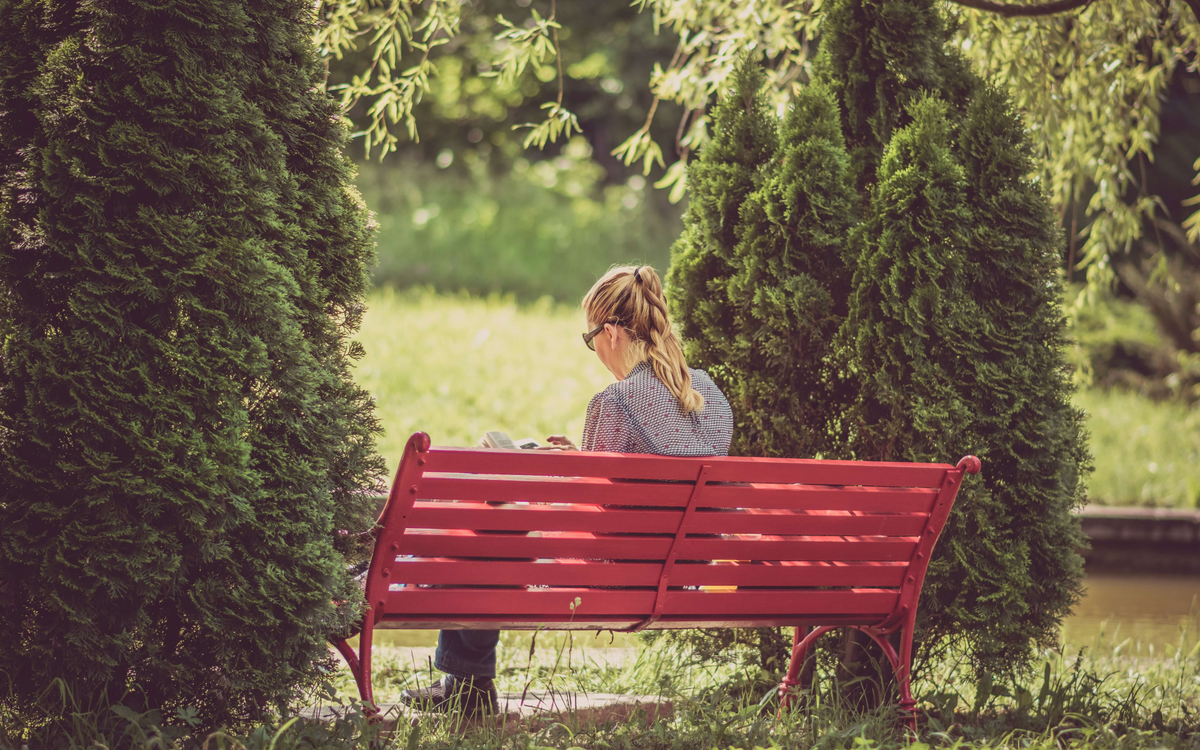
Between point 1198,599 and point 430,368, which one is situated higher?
point 1198,599

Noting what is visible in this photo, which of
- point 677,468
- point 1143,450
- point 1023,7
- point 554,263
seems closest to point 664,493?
point 677,468

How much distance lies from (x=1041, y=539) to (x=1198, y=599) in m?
4.47

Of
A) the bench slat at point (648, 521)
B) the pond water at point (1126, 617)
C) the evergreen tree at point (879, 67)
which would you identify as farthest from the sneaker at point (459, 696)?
the evergreen tree at point (879, 67)

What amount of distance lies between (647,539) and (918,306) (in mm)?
1264

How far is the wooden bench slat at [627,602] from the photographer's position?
2.98 meters

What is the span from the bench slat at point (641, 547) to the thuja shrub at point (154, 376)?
283 mm

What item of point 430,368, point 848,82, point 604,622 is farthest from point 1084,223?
point 604,622

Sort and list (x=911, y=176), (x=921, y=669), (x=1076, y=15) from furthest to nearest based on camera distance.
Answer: (x=1076, y=15) < (x=921, y=669) < (x=911, y=176)

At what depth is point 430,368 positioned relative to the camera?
35.1ft

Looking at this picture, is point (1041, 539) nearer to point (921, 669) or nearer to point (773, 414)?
point (921, 669)

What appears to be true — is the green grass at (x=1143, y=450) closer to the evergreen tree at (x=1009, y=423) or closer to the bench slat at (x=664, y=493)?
the evergreen tree at (x=1009, y=423)

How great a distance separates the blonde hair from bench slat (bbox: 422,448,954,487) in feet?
1.12

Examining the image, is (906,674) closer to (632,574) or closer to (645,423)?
(632,574)

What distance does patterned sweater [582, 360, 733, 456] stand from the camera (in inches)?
129
